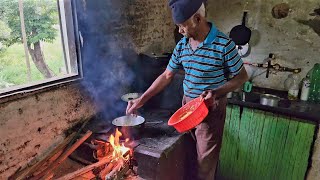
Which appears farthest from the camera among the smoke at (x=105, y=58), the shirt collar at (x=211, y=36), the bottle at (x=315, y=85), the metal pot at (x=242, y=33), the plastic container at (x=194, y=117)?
the metal pot at (x=242, y=33)

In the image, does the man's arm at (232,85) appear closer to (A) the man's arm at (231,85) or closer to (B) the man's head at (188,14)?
(A) the man's arm at (231,85)

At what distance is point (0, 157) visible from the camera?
6.74ft

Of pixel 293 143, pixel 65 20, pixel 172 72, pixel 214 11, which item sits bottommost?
pixel 293 143

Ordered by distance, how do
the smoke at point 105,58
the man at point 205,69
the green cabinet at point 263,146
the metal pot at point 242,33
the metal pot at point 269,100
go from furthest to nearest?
the metal pot at point 242,33 < the metal pot at point 269,100 < the green cabinet at point 263,146 < the smoke at point 105,58 < the man at point 205,69

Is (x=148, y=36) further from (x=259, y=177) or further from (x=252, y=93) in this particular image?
(x=259, y=177)

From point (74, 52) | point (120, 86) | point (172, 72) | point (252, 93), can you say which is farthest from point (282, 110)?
point (74, 52)

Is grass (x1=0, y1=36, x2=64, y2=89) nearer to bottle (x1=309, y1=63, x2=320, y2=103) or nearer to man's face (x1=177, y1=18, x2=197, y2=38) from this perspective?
man's face (x1=177, y1=18, x2=197, y2=38)

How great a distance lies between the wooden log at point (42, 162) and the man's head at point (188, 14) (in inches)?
64.1

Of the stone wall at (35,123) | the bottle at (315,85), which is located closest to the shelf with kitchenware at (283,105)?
the bottle at (315,85)

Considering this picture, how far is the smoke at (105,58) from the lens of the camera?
2605mm

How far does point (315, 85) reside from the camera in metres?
3.15

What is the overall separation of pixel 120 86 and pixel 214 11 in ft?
6.13

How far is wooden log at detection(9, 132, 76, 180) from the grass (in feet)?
2.31

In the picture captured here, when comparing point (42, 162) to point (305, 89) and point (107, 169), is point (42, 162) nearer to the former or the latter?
point (107, 169)
